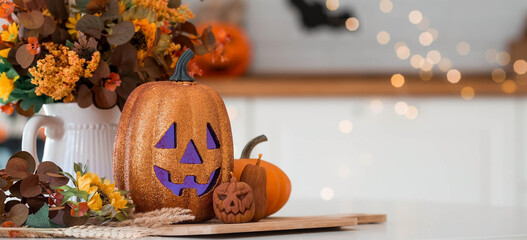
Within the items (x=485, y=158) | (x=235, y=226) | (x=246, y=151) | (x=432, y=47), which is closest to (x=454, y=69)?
(x=432, y=47)

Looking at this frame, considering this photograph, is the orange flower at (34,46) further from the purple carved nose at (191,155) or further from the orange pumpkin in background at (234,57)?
the orange pumpkin in background at (234,57)

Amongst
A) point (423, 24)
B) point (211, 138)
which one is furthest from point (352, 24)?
point (211, 138)

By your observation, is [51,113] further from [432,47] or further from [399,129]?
[432,47]

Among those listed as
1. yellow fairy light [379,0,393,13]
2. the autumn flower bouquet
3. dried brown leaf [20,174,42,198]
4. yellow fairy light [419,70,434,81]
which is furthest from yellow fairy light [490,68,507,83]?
dried brown leaf [20,174,42,198]

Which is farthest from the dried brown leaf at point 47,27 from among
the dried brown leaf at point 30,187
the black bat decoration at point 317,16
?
the black bat decoration at point 317,16

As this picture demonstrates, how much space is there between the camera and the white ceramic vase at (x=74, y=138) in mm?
998

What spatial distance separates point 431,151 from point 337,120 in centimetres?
38

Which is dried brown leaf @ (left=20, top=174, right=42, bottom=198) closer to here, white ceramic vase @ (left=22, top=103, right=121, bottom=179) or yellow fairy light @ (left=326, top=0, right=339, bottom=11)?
white ceramic vase @ (left=22, top=103, right=121, bottom=179)

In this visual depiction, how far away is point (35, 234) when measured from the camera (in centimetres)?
Result: 78

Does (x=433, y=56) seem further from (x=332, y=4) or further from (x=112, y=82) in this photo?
(x=112, y=82)

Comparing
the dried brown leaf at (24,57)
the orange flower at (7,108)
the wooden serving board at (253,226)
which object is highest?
the dried brown leaf at (24,57)

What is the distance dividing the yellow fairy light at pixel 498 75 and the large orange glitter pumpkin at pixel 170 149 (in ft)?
7.75

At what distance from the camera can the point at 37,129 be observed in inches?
38.9

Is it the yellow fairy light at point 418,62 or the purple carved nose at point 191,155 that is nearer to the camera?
the purple carved nose at point 191,155
